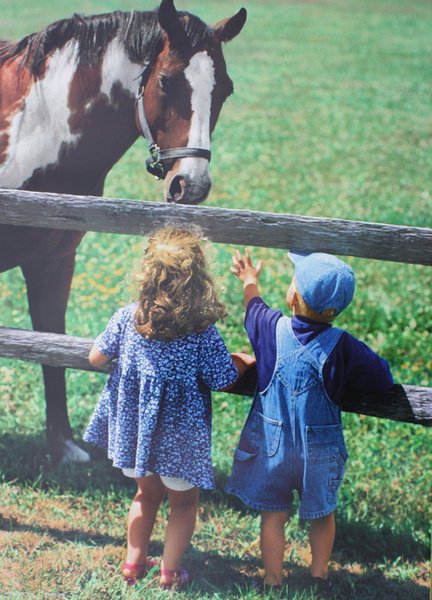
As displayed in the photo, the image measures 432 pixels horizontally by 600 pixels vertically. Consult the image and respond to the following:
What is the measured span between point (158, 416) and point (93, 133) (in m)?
1.48

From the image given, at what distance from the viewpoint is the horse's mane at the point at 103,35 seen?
3400 mm

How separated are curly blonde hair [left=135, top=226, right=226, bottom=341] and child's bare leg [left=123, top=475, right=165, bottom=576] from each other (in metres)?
0.74

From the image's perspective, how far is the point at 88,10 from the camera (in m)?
11.2

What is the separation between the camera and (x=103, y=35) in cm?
349

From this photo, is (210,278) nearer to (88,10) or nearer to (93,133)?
(93,133)

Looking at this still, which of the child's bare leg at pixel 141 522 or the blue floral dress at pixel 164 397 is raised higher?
Result: the blue floral dress at pixel 164 397

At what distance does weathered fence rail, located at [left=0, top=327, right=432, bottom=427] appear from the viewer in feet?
9.79

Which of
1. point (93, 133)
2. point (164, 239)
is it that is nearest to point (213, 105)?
point (93, 133)

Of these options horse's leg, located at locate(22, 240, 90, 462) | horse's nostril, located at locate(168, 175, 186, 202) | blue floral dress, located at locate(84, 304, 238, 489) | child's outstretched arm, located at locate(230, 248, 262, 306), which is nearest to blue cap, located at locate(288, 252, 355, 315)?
child's outstretched arm, located at locate(230, 248, 262, 306)

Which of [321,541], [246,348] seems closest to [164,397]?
[321,541]

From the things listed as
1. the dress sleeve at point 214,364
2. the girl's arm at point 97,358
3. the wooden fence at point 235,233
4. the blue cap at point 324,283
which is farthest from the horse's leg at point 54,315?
the blue cap at point 324,283

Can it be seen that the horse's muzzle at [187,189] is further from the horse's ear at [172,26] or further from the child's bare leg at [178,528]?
the child's bare leg at [178,528]

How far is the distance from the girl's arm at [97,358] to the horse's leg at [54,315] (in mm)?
1004

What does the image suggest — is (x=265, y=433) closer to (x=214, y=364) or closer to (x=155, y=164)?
(x=214, y=364)
